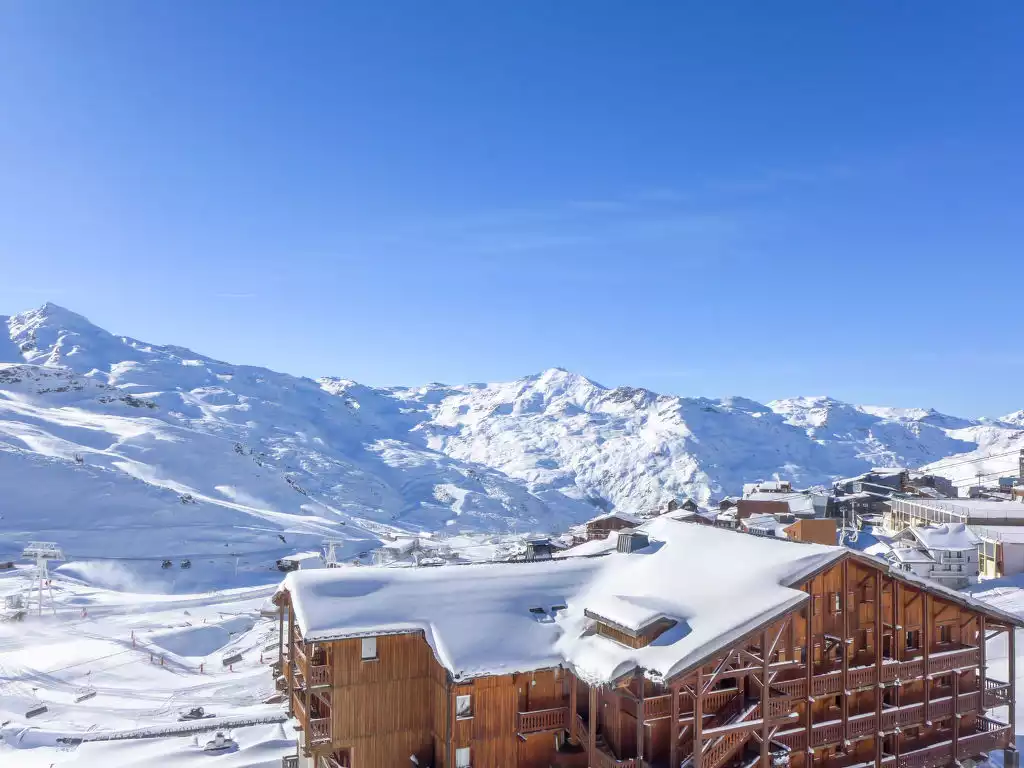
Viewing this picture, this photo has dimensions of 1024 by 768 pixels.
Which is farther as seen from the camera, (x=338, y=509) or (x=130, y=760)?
(x=338, y=509)

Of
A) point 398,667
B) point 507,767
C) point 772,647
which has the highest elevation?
point 772,647

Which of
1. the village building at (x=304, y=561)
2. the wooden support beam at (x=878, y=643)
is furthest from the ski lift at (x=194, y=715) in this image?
the village building at (x=304, y=561)

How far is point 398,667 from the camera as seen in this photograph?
22.0 meters

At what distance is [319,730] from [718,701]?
12.2m

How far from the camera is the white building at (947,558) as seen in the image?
54.7 m

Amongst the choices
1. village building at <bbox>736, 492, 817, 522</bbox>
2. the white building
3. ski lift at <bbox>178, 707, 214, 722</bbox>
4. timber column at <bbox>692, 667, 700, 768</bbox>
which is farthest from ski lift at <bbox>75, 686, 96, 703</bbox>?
village building at <bbox>736, 492, 817, 522</bbox>

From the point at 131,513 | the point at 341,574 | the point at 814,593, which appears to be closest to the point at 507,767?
the point at 341,574

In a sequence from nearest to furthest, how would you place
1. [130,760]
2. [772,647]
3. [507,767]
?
[772,647] < [507,767] < [130,760]

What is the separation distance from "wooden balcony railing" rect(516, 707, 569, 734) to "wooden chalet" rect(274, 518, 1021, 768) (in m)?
0.05

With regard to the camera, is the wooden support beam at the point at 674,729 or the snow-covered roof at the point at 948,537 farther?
the snow-covered roof at the point at 948,537

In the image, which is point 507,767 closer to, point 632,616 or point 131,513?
point 632,616

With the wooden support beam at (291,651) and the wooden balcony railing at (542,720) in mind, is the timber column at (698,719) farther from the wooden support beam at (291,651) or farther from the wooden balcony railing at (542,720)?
the wooden support beam at (291,651)

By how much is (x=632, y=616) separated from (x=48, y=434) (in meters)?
155

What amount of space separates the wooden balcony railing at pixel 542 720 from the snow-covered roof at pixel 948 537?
45.8 metres
